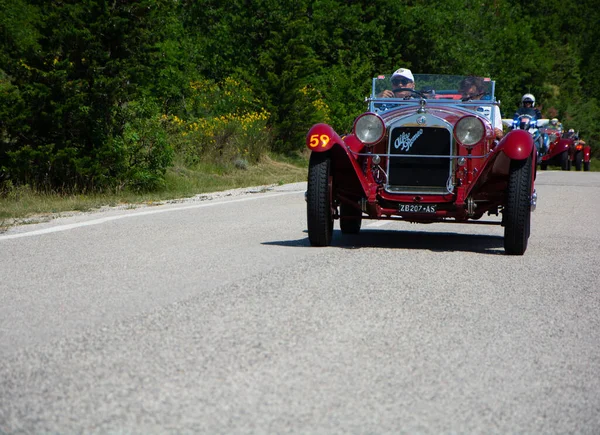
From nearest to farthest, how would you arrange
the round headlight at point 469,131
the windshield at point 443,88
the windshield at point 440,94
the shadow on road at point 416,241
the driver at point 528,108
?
the round headlight at point 469,131 < the shadow on road at point 416,241 < the windshield at point 440,94 < the windshield at point 443,88 < the driver at point 528,108

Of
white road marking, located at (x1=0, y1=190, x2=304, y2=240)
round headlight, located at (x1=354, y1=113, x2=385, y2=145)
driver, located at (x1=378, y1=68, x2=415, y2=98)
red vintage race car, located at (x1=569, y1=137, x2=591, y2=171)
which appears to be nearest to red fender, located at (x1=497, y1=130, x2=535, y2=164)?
round headlight, located at (x1=354, y1=113, x2=385, y2=145)

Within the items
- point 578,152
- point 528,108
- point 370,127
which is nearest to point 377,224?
point 370,127

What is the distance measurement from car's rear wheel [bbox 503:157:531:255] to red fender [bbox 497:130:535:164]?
14cm

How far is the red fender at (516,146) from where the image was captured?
809 cm

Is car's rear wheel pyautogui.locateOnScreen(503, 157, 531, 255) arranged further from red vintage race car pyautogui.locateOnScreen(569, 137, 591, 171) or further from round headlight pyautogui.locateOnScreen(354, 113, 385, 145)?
red vintage race car pyautogui.locateOnScreen(569, 137, 591, 171)

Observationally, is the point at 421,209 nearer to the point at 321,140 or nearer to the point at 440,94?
the point at 321,140

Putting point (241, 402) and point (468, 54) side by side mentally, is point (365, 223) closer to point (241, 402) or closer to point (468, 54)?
point (241, 402)

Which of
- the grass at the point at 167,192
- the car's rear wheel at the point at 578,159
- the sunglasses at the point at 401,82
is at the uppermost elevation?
the sunglasses at the point at 401,82

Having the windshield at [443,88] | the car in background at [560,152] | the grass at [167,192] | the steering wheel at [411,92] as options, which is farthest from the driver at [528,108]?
the steering wheel at [411,92]

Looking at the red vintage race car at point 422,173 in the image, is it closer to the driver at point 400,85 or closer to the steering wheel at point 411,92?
the steering wheel at point 411,92

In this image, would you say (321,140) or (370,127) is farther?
(370,127)

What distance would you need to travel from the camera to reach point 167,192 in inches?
641

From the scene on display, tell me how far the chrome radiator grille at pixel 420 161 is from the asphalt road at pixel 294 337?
577mm

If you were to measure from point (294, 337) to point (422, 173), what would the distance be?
412 centimetres
